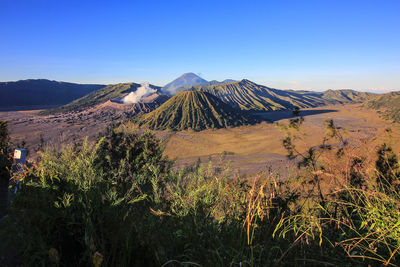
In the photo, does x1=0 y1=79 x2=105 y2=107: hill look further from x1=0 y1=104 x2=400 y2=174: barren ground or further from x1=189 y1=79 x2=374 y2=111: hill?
x1=189 y1=79 x2=374 y2=111: hill

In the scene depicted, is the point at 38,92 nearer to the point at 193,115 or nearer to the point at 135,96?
the point at 135,96

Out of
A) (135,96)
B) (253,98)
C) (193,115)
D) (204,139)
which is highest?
(253,98)

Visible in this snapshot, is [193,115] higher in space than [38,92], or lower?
lower

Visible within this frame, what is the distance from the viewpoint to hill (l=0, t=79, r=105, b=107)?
78312mm

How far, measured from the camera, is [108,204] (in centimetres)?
190

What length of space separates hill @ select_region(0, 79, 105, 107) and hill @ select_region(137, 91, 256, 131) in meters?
63.7

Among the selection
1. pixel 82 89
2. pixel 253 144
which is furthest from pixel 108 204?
pixel 82 89

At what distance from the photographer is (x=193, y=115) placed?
144ft

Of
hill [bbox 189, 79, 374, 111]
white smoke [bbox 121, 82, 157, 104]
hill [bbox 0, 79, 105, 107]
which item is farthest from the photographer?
hill [bbox 0, 79, 105, 107]

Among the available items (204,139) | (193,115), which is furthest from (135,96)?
(204,139)

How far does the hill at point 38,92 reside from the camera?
78312 mm

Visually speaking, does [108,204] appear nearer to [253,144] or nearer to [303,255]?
[303,255]

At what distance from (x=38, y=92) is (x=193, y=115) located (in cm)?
8627

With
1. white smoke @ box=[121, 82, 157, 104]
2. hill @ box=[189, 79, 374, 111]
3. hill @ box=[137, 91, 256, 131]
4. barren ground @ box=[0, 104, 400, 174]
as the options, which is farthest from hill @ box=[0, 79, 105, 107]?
hill @ box=[137, 91, 256, 131]
